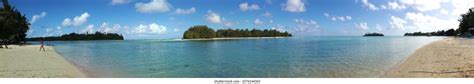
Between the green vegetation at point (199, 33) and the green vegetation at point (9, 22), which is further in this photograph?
the green vegetation at point (9, 22)

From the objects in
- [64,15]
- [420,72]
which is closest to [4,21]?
[64,15]

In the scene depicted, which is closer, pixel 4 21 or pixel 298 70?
pixel 298 70

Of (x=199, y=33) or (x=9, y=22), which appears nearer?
(x=199, y=33)

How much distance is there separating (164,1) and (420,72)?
3.88 meters

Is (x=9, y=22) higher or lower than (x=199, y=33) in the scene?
higher

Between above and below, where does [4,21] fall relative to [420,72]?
above

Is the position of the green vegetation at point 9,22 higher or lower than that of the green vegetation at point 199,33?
higher

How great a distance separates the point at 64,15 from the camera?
903 cm

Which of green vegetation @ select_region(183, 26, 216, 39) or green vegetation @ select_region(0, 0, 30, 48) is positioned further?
green vegetation @ select_region(0, 0, 30, 48)

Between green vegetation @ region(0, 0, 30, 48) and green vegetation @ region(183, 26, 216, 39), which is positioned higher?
green vegetation @ region(0, 0, 30, 48)
